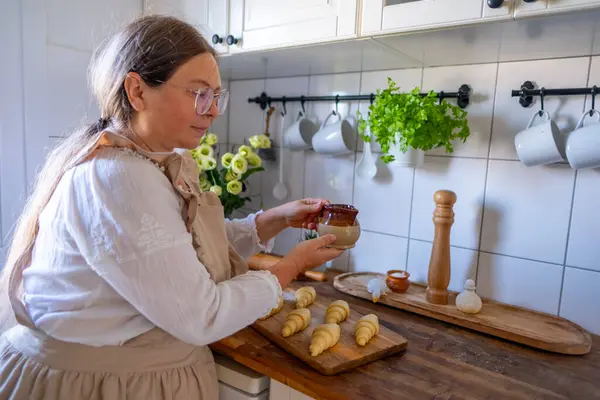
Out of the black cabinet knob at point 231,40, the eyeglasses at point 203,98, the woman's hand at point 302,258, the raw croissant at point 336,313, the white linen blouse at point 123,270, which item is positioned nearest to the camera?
the white linen blouse at point 123,270

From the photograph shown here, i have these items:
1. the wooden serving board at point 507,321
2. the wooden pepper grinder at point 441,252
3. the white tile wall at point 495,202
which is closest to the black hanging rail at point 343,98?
the white tile wall at point 495,202

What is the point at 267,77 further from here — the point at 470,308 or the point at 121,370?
the point at 121,370

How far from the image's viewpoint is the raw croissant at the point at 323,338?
34.6 inches

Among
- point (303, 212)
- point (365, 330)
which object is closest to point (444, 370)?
point (365, 330)

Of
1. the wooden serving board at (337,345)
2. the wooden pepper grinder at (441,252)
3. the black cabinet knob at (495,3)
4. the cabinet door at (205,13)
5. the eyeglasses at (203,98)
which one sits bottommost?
the wooden serving board at (337,345)

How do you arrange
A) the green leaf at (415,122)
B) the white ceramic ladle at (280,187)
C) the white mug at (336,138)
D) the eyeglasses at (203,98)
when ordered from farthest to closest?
the white ceramic ladle at (280,187), the white mug at (336,138), the green leaf at (415,122), the eyeglasses at (203,98)

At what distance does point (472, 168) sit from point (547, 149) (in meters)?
0.24

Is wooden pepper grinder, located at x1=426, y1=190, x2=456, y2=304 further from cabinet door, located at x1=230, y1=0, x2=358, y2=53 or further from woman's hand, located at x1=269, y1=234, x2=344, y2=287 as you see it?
cabinet door, located at x1=230, y1=0, x2=358, y2=53

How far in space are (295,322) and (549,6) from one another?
0.79 meters

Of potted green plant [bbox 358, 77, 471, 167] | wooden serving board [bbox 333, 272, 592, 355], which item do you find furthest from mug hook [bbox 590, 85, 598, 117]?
wooden serving board [bbox 333, 272, 592, 355]

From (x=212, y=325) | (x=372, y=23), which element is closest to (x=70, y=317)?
(x=212, y=325)

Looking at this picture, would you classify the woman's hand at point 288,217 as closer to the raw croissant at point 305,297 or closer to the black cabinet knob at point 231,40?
the raw croissant at point 305,297

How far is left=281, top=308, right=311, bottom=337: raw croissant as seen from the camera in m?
0.96

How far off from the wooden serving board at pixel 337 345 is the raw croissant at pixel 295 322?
10 millimetres
